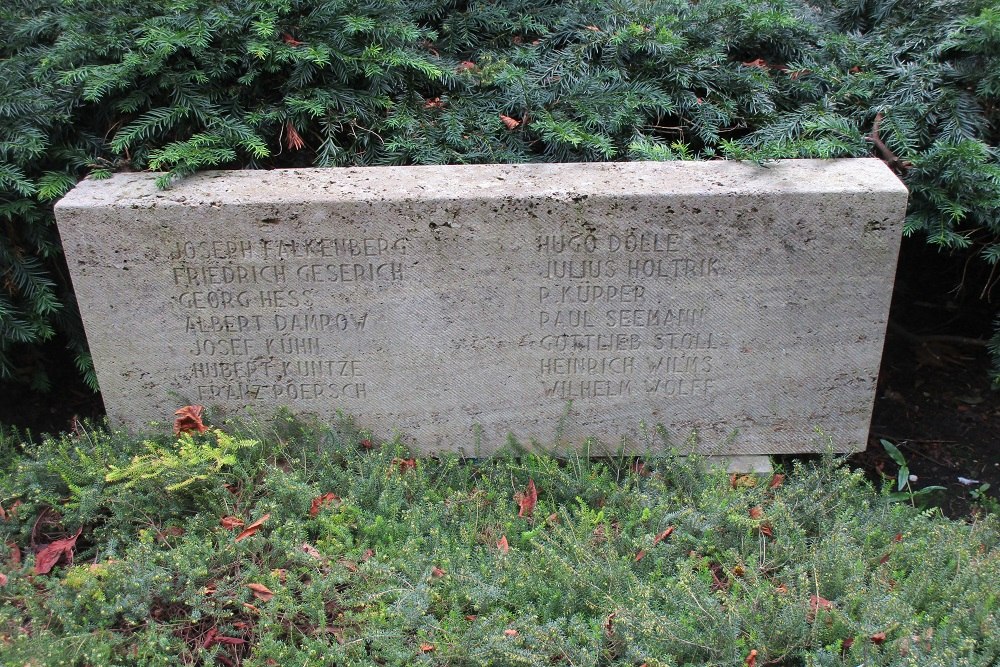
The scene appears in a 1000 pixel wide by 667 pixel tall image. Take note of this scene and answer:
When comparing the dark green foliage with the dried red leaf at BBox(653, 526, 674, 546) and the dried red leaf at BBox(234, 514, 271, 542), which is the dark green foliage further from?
the dried red leaf at BBox(653, 526, 674, 546)

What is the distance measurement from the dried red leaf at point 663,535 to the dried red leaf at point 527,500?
487 mm

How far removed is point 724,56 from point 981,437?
6.89 feet

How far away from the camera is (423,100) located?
139 inches

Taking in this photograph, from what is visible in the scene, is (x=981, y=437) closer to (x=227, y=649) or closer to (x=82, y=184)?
(x=227, y=649)

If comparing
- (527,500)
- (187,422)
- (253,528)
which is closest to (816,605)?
(527,500)

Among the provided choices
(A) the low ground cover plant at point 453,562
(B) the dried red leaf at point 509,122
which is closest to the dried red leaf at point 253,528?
(A) the low ground cover plant at point 453,562

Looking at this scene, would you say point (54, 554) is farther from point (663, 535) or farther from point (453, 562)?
point (663, 535)

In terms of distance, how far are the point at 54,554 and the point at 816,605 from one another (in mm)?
2432

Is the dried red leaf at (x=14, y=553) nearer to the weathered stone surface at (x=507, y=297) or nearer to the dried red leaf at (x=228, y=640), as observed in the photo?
the weathered stone surface at (x=507, y=297)

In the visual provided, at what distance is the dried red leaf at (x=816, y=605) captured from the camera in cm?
236

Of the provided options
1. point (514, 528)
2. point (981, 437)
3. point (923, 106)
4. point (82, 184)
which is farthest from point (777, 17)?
point (82, 184)

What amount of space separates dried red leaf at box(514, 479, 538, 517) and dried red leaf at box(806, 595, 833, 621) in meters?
1.00

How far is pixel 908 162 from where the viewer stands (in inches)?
126

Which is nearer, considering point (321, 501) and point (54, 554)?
point (54, 554)
